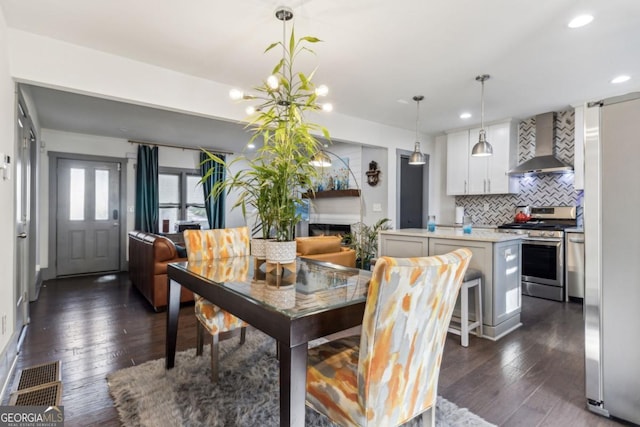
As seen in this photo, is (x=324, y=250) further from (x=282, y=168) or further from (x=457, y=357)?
(x=282, y=168)

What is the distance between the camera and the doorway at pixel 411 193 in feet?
18.9

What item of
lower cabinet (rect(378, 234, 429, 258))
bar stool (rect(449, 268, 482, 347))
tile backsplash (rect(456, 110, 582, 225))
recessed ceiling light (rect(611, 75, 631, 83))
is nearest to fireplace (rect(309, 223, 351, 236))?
tile backsplash (rect(456, 110, 582, 225))

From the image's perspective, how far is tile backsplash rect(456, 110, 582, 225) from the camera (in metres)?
4.71

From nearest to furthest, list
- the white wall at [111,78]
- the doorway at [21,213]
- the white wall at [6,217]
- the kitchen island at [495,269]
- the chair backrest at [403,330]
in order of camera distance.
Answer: the chair backrest at [403,330], the white wall at [6,217], the white wall at [111,78], the doorway at [21,213], the kitchen island at [495,269]

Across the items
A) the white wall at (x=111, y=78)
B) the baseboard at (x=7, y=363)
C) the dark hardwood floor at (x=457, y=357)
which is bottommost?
the dark hardwood floor at (x=457, y=357)

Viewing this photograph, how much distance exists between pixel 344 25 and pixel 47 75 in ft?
8.08

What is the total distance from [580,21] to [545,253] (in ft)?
9.39

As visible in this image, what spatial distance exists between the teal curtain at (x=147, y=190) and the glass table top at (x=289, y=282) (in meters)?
4.75

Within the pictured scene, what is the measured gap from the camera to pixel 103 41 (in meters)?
2.75

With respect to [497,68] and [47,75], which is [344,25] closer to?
[497,68]

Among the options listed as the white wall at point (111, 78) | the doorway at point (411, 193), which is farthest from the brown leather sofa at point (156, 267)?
the doorway at point (411, 193)

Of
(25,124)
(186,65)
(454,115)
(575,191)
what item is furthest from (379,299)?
(575,191)

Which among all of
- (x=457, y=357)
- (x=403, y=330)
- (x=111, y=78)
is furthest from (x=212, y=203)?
(x=403, y=330)

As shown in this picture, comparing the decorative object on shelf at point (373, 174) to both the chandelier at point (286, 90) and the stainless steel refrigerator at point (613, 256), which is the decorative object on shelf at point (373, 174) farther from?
the stainless steel refrigerator at point (613, 256)
